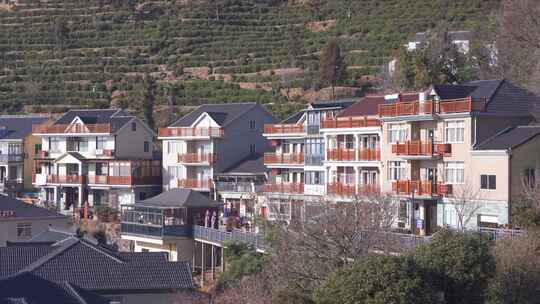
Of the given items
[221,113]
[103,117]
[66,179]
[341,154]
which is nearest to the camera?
[341,154]

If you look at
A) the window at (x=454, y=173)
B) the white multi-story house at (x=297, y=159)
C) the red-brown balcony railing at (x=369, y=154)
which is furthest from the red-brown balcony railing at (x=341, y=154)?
the window at (x=454, y=173)

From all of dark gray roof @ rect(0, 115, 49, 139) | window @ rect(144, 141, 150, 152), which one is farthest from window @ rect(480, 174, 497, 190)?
dark gray roof @ rect(0, 115, 49, 139)

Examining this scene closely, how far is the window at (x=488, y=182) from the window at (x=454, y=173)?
1.16m

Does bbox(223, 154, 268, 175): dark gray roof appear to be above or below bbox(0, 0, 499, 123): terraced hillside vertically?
below

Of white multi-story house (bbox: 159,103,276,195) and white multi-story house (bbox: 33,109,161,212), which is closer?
white multi-story house (bbox: 159,103,276,195)

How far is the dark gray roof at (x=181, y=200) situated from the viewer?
52656 mm

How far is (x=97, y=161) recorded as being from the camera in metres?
65.2

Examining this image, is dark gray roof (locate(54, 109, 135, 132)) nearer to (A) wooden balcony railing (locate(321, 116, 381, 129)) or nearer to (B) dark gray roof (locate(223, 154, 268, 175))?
(B) dark gray roof (locate(223, 154, 268, 175))

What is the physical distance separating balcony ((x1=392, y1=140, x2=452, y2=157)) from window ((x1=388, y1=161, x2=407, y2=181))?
644 mm

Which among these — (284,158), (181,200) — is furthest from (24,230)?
(284,158)

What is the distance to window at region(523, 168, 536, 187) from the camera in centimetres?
3990

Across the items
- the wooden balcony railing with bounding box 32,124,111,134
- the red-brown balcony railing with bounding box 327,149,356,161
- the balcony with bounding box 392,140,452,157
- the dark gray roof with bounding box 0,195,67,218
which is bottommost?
the dark gray roof with bounding box 0,195,67,218

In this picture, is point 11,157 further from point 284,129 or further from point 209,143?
point 284,129

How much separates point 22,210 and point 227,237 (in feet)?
36.4
